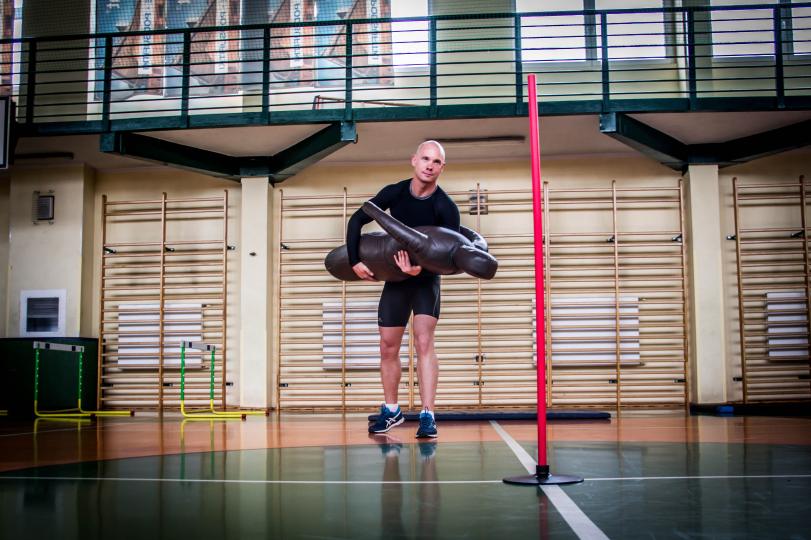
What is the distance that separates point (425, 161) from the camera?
14.4 ft

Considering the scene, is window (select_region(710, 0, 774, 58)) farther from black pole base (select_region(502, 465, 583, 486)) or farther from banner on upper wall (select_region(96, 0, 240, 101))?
black pole base (select_region(502, 465, 583, 486))

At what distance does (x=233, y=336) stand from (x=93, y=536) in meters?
7.77

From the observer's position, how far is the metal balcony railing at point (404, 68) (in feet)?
27.6

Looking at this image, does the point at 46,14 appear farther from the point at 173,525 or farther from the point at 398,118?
the point at 173,525

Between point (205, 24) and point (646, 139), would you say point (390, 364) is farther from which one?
point (205, 24)

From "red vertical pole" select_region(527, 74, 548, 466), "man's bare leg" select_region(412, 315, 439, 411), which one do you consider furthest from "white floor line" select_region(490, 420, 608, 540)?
"man's bare leg" select_region(412, 315, 439, 411)

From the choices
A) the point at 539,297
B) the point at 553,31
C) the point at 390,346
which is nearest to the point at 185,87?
the point at 553,31

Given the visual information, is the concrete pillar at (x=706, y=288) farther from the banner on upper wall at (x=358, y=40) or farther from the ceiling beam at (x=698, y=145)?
the banner on upper wall at (x=358, y=40)

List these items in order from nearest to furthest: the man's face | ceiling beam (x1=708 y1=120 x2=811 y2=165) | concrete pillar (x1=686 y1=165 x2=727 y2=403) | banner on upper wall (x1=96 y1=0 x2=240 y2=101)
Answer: the man's face, ceiling beam (x1=708 y1=120 x2=811 y2=165), concrete pillar (x1=686 y1=165 x2=727 y2=403), banner on upper wall (x1=96 y1=0 x2=240 y2=101)

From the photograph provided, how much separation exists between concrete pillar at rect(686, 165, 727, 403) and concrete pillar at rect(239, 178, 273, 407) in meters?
4.70

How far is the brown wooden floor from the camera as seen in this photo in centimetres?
407

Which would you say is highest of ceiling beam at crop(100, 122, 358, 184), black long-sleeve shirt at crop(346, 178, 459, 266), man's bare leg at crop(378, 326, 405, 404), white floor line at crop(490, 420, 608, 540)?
ceiling beam at crop(100, 122, 358, 184)

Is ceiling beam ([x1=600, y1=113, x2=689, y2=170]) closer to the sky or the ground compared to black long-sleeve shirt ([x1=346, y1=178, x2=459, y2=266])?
closer to the sky

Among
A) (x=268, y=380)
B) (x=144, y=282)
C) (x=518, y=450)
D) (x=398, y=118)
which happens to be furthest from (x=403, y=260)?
(x=144, y=282)
